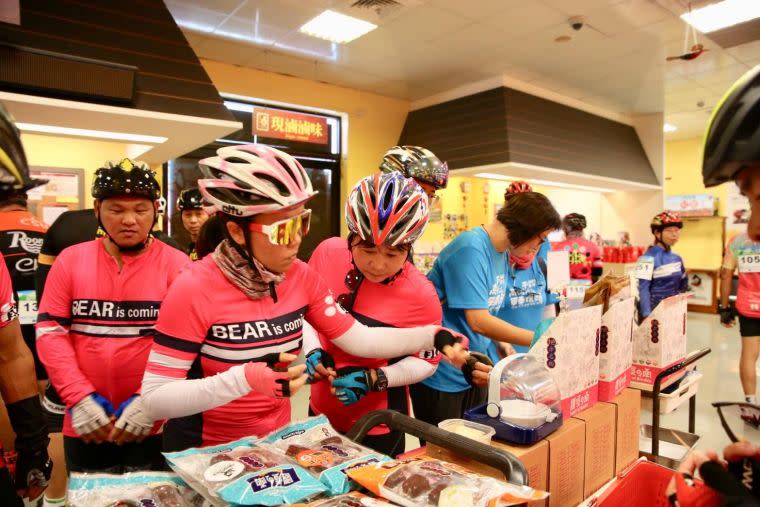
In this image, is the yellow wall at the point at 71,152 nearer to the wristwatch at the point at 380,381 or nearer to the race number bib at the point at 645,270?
the wristwatch at the point at 380,381

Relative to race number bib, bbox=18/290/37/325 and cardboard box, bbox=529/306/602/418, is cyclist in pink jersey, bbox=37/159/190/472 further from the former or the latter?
cardboard box, bbox=529/306/602/418

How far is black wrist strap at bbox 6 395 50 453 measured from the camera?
1.45 metres

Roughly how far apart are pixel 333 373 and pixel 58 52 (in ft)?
11.6

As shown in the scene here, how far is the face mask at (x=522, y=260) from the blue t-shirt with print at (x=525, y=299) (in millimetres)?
34

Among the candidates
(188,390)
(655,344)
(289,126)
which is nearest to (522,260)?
(655,344)

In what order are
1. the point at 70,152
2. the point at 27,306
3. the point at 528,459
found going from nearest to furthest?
the point at 528,459 < the point at 27,306 < the point at 70,152

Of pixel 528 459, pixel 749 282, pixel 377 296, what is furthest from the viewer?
pixel 749 282

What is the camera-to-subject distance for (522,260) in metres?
2.23

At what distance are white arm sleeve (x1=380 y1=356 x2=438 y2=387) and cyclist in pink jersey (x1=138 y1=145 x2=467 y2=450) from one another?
0.33 m

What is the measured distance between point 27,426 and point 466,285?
1.57 m

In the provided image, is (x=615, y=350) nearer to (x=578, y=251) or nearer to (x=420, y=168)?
(x=420, y=168)

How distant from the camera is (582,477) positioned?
138 centimetres

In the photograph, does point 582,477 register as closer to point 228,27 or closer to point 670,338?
point 670,338

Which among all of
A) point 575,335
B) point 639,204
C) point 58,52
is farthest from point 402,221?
point 639,204
